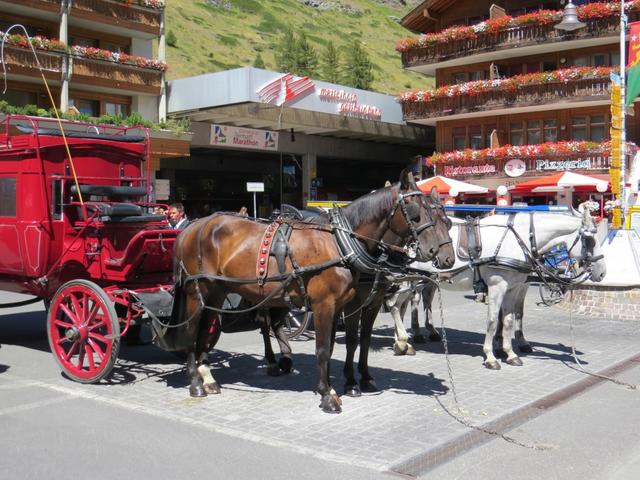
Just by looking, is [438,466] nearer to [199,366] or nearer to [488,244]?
[199,366]

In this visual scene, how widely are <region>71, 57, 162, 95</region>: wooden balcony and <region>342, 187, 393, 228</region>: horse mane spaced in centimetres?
2268

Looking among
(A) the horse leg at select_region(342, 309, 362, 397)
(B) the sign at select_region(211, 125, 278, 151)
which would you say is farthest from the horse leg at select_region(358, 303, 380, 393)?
(B) the sign at select_region(211, 125, 278, 151)

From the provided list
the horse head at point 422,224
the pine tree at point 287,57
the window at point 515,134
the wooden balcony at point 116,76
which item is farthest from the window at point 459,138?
the pine tree at point 287,57

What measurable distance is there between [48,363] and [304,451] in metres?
4.53

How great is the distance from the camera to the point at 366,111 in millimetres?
32969

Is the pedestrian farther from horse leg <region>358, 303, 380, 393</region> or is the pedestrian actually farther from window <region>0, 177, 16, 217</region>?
horse leg <region>358, 303, 380, 393</region>

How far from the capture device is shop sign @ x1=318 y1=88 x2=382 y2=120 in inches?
1205

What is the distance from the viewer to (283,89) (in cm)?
2758

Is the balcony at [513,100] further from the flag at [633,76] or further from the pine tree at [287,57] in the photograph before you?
the pine tree at [287,57]

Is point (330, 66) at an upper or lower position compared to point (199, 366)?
upper

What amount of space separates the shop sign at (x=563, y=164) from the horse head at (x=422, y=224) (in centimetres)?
2479

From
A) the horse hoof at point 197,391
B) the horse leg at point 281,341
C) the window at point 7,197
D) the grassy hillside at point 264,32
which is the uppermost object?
the grassy hillside at point 264,32

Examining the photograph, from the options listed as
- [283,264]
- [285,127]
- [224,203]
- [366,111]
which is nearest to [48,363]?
[283,264]

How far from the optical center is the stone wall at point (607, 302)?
1257 centimetres
